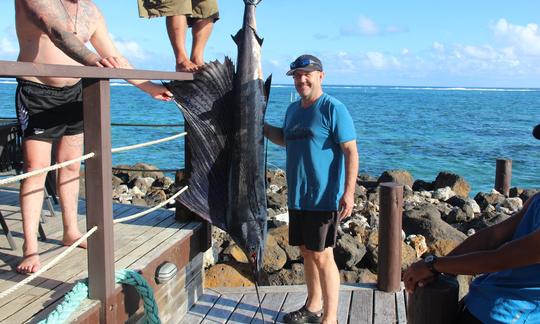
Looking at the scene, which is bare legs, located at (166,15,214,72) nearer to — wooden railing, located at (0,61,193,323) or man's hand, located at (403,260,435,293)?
wooden railing, located at (0,61,193,323)

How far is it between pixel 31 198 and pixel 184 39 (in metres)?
1.35

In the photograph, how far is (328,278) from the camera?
11.0 feet

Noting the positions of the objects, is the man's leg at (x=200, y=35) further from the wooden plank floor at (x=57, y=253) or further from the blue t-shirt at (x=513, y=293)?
the blue t-shirt at (x=513, y=293)

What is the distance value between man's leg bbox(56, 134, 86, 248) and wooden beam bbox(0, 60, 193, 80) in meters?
0.63

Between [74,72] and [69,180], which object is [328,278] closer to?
[69,180]

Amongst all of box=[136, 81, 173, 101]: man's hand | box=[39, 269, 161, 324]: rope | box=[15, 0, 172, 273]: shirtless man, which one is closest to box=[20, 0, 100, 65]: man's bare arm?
box=[15, 0, 172, 273]: shirtless man

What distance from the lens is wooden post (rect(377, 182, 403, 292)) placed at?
Result: 4.00 metres

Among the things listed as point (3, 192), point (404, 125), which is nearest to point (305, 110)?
point (3, 192)

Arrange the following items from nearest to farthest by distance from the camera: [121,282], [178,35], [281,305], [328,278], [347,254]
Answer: [121,282] < [328,278] < [178,35] < [281,305] < [347,254]

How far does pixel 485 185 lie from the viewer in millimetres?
16562

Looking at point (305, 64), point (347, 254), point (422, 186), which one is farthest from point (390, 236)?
point (422, 186)

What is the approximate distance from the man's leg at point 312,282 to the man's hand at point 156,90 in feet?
4.09

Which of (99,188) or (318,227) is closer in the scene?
(99,188)

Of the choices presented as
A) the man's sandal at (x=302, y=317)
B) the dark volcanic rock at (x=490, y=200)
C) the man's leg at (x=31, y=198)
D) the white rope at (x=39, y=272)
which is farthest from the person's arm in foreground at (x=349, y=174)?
the dark volcanic rock at (x=490, y=200)
